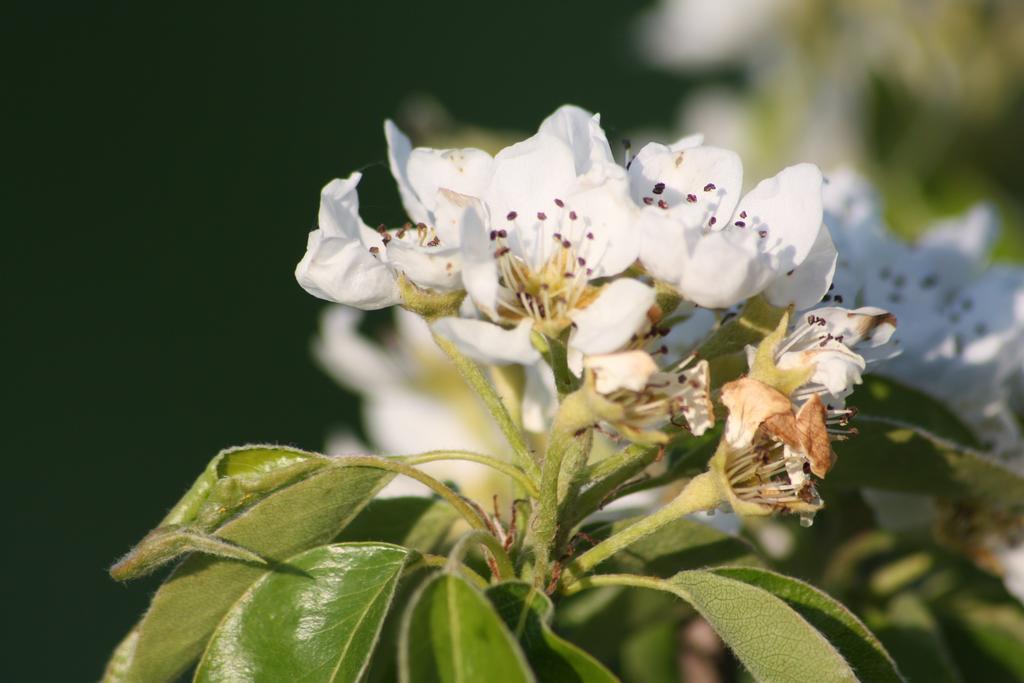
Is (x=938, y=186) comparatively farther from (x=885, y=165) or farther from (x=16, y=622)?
(x=16, y=622)

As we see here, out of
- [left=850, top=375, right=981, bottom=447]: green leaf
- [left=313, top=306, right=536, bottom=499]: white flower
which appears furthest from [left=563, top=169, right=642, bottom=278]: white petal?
[left=313, top=306, right=536, bottom=499]: white flower

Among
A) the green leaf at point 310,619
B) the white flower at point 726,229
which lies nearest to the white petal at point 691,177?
the white flower at point 726,229

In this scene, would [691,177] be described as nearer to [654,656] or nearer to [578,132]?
[578,132]

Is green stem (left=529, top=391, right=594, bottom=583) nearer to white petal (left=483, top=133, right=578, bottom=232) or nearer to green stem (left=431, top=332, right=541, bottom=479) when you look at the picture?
green stem (left=431, top=332, right=541, bottom=479)

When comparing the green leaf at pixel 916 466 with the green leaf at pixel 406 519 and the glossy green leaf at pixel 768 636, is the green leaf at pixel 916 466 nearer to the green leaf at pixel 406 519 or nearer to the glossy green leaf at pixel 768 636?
the glossy green leaf at pixel 768 636

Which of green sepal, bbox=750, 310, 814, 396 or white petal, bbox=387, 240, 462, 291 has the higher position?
white petal, bbox=387, 240, 462, 291
